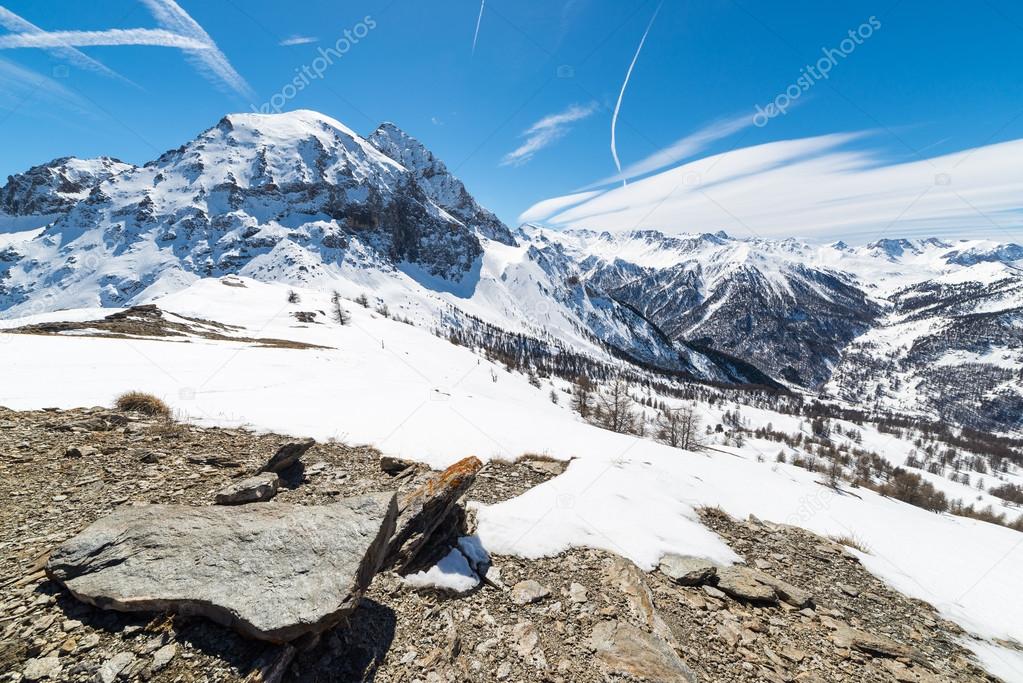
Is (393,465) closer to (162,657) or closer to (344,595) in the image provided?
(344,595)

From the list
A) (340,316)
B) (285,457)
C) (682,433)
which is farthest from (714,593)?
(340,316)

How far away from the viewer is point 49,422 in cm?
1066

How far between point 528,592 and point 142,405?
1335cm

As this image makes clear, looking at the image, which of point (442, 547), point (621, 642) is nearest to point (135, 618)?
point (442, 547)

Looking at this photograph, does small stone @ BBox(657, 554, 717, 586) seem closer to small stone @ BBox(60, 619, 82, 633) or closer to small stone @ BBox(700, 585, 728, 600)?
small stone @ BBox(700, 585, 728, 600)

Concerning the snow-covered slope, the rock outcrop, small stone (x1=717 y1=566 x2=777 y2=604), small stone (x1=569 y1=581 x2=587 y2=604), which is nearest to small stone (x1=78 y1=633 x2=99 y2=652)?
the rock outcrop

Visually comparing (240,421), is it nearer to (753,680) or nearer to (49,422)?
(49,422)

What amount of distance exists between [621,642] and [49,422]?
48.2ft

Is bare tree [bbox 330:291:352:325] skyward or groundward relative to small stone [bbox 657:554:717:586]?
skyward

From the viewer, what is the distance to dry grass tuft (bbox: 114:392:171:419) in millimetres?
12591

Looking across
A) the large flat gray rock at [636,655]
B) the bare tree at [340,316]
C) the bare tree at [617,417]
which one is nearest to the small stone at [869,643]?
the large flat gray rock at [636,655]

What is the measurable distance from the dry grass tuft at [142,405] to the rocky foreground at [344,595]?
1887mm

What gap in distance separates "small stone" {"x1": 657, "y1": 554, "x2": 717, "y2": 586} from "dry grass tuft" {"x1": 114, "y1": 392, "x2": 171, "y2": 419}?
1456 cm

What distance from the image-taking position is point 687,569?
334 inches
